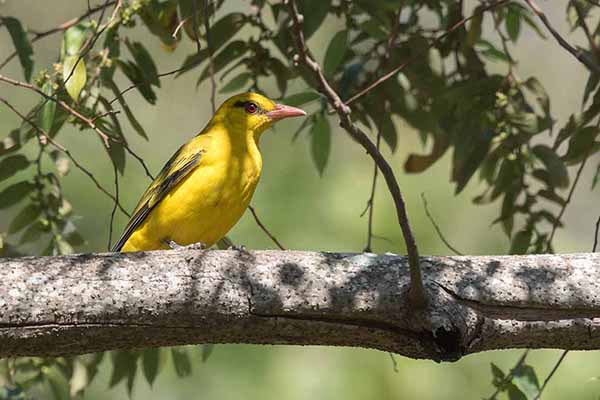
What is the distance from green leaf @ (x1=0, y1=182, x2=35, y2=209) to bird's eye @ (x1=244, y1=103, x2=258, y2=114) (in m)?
1.38

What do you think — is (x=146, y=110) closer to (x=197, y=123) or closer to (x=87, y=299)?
(x=197, y=123)

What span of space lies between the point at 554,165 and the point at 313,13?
4.15 ft

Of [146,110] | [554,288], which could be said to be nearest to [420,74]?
[554,288]

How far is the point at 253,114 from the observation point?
5.39m

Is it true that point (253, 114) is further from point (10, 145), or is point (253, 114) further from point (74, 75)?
point (74, 75)

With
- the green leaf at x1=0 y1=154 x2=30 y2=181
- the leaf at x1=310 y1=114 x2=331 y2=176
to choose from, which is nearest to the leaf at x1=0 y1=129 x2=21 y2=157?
the green leaf at x1=0 y1=154 x2=30 y2=181

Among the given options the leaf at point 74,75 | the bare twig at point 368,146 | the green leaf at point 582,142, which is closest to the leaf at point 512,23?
the green leaf at point 582,142

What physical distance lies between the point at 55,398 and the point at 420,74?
2.24 m

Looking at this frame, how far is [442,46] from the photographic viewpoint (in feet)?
17.0

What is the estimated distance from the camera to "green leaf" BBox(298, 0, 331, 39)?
4.12 m

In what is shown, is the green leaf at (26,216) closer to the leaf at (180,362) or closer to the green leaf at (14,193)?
the green leaf at (14,193)

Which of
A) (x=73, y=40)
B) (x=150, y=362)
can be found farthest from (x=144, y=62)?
(x=150, y=362)

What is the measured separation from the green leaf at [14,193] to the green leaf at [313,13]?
1.32 metres

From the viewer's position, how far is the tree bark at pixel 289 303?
10.3 ft
